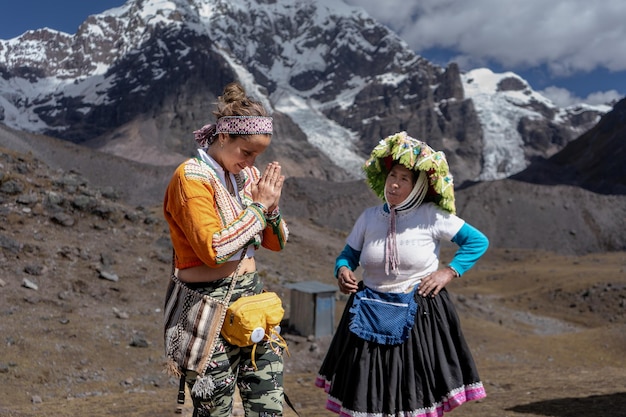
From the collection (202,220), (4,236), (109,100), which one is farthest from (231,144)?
(109,100)

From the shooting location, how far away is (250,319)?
2703mm

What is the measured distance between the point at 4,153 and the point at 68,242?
20.6 feet

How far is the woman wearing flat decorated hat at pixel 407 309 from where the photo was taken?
3.34 meters

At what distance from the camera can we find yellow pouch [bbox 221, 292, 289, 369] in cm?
270

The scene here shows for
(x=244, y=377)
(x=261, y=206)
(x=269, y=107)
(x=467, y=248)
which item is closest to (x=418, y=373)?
(x=467, y=248)

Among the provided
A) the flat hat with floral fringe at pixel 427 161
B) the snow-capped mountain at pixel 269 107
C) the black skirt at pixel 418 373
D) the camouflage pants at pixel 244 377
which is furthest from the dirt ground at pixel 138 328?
the snow-capped mountain at pixel 269 107

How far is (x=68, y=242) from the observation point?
14.5 m

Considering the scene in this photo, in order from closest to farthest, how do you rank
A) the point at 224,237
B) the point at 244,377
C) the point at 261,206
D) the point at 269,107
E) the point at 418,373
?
the point at 224,237 < the point at 261,206 < the point at 244,377 < the point at 418,373 < the point at 269,107

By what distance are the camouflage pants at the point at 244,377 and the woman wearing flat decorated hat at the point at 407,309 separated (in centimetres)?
67

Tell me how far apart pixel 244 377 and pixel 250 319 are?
39 centimetres

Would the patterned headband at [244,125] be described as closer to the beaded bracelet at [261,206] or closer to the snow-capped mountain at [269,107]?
the beaded bracelet at [261,206]

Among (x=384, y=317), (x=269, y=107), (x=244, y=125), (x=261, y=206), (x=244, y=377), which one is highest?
(x=269, y=107)

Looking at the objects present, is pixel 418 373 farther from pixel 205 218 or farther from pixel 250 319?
pixel 205 218

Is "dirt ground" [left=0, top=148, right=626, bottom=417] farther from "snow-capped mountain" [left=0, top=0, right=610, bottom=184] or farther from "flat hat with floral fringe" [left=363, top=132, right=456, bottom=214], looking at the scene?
"snow-capped mountain" [left=0, top=0, right=610, bottom=184]
